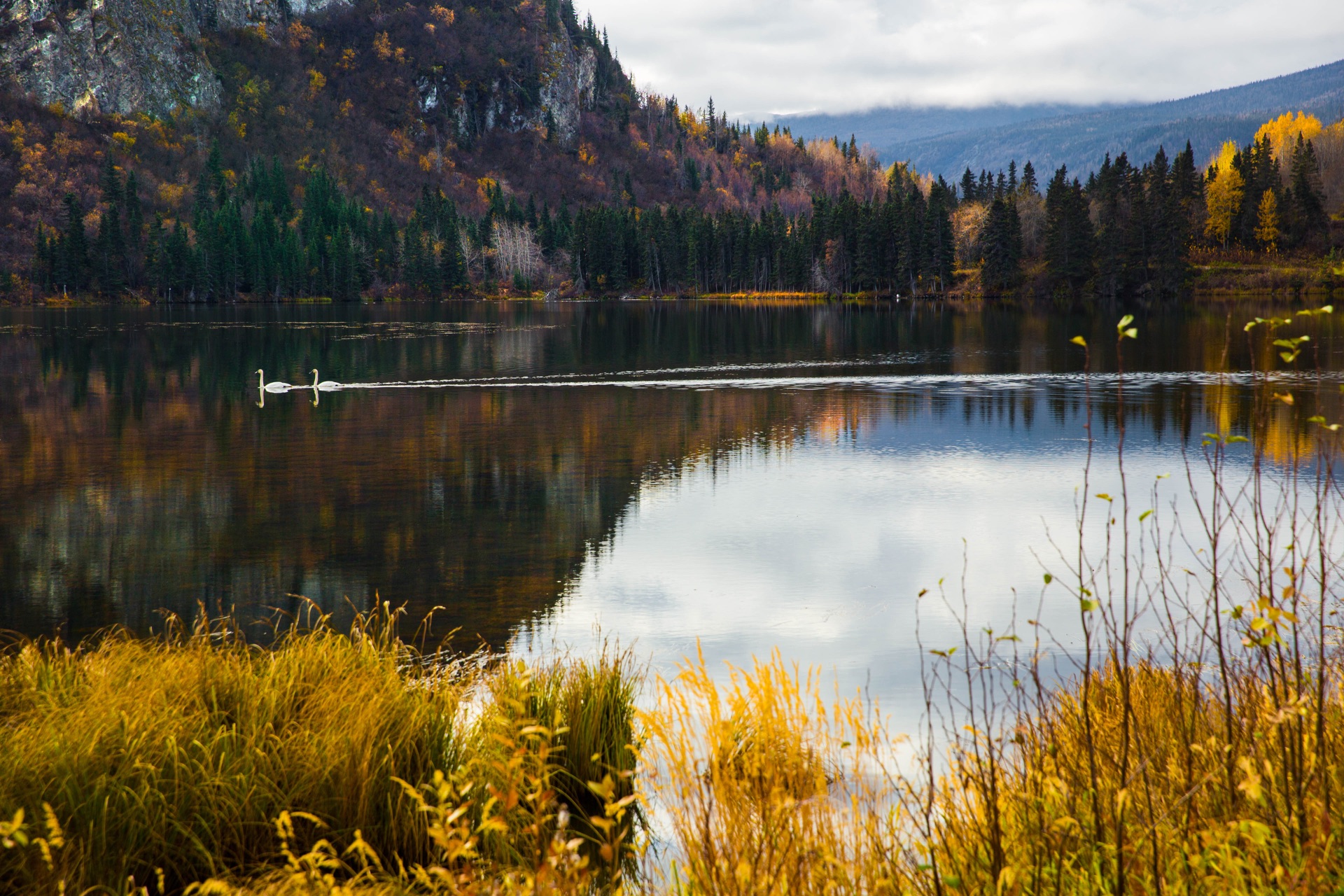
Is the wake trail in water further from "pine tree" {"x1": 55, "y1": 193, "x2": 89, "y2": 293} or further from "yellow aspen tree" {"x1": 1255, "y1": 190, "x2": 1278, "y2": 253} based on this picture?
"pine tree" {"x1": 55, "y1": 193, "x2": 89, "y2": 293}

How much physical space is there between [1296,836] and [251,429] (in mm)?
24401

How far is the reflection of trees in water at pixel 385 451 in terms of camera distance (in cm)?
1246

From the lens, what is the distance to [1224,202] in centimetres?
11569

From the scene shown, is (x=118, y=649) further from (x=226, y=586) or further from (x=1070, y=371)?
(x=1070, y=371)

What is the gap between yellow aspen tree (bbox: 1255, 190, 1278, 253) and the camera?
11019 centimetres

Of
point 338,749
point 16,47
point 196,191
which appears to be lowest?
point 338,749

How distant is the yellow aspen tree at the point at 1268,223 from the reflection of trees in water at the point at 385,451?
234 ft

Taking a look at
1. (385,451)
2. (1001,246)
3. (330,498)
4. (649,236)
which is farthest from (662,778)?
(649,236)

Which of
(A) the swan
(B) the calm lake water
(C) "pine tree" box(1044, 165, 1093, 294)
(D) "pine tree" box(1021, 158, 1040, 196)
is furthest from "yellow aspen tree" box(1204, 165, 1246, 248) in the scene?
(A) the swan

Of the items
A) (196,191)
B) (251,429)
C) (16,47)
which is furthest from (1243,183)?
(16,47)

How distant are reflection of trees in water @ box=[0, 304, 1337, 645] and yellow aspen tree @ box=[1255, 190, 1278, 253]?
71.2 meters

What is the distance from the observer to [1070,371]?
36969 mm

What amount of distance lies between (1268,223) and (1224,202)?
6204mm

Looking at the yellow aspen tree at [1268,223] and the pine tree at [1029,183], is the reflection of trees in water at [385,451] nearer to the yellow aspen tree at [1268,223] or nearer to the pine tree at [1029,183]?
the yellow aspen tree at [1268,223]
